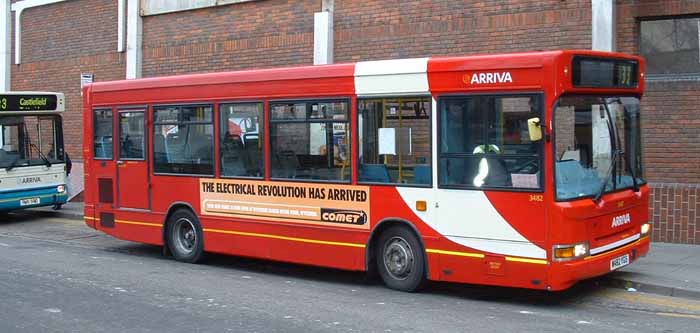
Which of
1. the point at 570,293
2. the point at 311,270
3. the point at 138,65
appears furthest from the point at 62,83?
the point at 570,293

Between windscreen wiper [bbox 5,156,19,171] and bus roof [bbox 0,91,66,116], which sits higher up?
bus roof [bbox 0,91,66,116]

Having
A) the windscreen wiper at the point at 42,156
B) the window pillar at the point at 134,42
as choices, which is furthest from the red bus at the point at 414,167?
the window pillar at the point at 134,42

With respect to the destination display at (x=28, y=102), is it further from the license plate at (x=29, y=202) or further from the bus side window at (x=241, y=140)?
the bus side window at (x=241, y=140)

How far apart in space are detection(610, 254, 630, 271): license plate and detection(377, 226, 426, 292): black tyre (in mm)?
1985

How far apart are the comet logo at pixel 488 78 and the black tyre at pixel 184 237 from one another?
4.66 m

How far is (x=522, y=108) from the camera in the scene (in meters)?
7.93

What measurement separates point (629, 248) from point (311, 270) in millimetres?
4176

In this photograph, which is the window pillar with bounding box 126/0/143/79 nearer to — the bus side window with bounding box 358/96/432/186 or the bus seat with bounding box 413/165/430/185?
the bus side window with bounding box 358/96/432/186

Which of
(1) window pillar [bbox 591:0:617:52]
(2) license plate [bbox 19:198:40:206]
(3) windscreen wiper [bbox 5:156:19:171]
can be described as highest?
(1) window pillar [bbox 591:0:617:52]

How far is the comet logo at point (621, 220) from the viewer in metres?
8.38

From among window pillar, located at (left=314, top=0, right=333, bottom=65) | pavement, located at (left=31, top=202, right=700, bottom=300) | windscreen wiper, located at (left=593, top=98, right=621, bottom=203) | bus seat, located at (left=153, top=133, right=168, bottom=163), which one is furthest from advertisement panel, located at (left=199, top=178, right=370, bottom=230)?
window pillar, located at (left=314, top=0, right=333, bottom=65)

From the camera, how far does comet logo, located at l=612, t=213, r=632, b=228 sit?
8.38 metres

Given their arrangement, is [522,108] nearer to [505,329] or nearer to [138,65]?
[505,329]

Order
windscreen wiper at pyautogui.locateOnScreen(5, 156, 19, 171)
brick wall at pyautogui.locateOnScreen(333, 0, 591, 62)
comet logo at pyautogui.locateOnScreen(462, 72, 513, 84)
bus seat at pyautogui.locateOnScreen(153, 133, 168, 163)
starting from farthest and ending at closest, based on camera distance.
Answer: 1. windscreen wiper at pyautogui.locateOnScreen(5, 156, 19, 171)
2. brick wall at pyautogui.locateOnScreen(333, 0, 591, 62)
3. bus seat at pyautogui.locateOnScreen(153, 133, 168, 163)
4. comet logo at pyautogui.locateOnScreen(462, 72, 513, 84)
